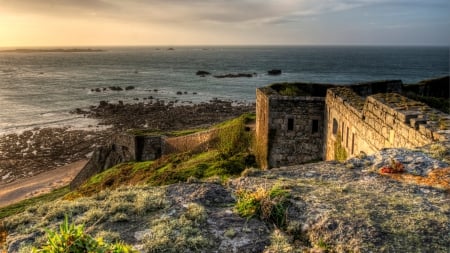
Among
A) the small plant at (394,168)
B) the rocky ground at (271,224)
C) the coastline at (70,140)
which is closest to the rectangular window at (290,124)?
the small plant at (394,168)

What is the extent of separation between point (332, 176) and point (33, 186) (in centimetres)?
3719

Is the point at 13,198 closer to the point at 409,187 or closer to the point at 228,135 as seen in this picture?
the point at 228,135

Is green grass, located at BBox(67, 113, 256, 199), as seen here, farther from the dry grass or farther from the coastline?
the coastline

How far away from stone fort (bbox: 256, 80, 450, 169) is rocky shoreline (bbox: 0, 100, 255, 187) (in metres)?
26.8

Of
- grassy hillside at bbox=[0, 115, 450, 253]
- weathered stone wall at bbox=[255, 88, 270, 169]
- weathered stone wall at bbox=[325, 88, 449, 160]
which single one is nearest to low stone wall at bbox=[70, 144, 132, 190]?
weathered stone wall at bbox=[255, 88, 270, 169]

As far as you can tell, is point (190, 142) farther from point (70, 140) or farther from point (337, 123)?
point (70, 140)

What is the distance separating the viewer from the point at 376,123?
13.2m

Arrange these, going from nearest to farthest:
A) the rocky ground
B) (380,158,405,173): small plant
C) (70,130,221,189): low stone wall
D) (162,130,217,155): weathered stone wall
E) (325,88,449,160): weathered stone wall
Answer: the rocky ground → (380,158,405,173): small plant → (325,88,449,160): weathered stone wall → (162,130,217,155): weathered stone wall → (70,130,221,189): low stone wall

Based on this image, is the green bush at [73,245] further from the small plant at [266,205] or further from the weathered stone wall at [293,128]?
the weathered stone wall at [293,128]

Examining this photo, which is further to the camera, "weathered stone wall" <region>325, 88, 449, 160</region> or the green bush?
"weathered stone wall" <region>325, 88, 449, 160</region>

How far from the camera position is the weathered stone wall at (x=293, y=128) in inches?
845

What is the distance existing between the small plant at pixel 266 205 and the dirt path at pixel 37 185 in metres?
33.7

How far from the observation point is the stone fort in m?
11.1

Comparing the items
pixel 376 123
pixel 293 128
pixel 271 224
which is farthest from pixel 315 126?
pixel 271 224
